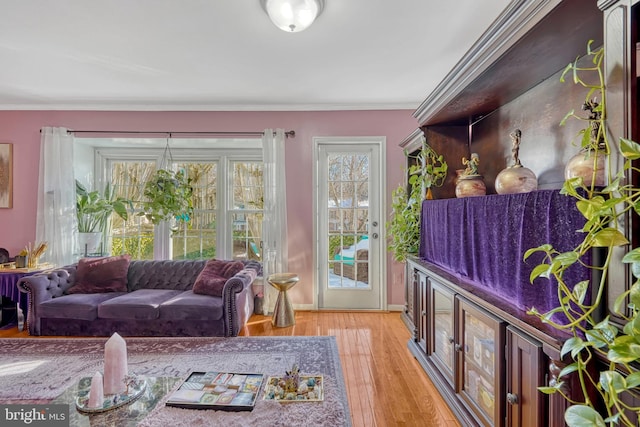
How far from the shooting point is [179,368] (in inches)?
98.4

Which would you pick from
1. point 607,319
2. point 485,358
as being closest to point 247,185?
point 485,358

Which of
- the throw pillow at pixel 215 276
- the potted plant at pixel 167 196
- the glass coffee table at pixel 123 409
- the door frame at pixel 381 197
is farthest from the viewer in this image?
the door frame at pixel 381 197

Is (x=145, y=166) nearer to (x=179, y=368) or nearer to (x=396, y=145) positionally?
(x=179, y=368)

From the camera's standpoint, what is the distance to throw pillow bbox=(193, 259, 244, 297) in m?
3.29

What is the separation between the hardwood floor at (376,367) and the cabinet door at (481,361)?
0.30 metres

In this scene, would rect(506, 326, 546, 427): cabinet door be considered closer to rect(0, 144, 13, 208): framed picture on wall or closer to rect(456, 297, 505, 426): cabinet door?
rect(456, 297, 505, 426): cabinet door

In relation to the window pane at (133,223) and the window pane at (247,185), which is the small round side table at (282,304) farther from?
the window pane at (133,223)

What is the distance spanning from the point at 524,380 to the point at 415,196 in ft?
6.48

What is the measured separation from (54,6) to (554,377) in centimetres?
340

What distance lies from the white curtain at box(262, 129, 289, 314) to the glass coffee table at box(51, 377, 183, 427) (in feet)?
6.65

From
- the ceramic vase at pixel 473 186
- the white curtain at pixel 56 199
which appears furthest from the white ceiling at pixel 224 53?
the ceramic vase at pixel 473 186

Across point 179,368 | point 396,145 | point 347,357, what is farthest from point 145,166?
point 347,357

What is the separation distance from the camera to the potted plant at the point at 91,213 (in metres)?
4.02

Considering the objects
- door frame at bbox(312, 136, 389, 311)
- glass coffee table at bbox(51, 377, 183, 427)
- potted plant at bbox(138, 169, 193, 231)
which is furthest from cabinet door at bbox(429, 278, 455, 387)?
potted plant at bbox(138, 169, 193, 231)
